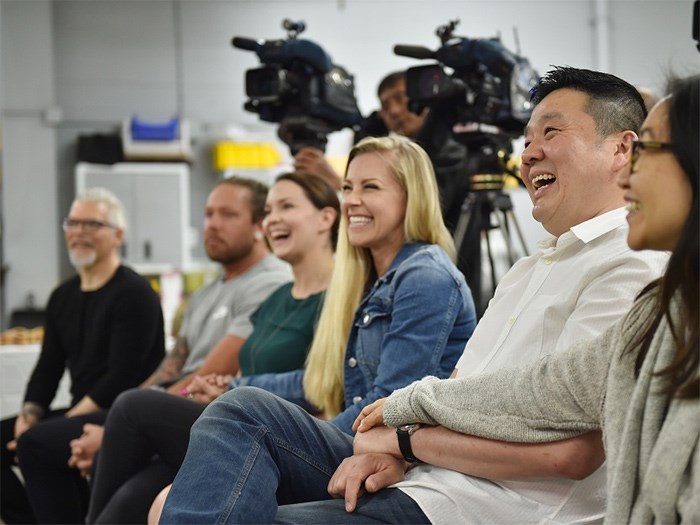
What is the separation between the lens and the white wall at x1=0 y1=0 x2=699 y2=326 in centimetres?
721

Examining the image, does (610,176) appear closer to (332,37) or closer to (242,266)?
(242,266)

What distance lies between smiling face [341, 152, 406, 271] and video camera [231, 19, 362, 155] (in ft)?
4.13

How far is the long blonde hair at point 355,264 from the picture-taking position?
2.07m

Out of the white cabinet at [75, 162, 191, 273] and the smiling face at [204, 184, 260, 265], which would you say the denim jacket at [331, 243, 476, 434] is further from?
the white cabinet at [75, 162, 191, 273]

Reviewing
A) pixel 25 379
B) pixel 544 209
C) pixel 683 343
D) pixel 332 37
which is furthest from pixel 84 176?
pixel 683 343

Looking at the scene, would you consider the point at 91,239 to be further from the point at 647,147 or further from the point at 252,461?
the point at 647,147

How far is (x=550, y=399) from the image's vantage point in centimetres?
123

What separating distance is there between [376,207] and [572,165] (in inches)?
25.2

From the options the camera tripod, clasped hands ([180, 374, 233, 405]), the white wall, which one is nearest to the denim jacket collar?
clasped hands ([180, 374, 233, 405])

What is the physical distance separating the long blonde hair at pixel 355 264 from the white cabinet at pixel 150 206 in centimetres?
502

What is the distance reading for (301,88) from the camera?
11.0ft

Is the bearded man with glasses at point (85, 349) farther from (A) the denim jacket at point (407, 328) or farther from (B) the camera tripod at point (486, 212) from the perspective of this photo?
(A) the denim jacket at point (407, 328)

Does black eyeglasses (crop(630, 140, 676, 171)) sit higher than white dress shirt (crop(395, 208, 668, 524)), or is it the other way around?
black eyeglasses (crop(630, 140, 676, 171))

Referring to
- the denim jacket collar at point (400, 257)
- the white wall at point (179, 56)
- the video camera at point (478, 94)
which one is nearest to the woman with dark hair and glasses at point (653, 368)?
the denim jacket collar at point (400, 257)
